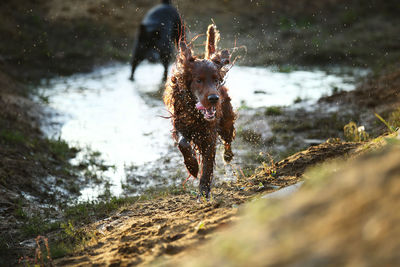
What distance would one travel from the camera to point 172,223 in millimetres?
3219

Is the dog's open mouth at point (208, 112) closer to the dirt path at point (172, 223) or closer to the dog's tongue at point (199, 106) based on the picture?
the dog's tongue at point (199, 106)

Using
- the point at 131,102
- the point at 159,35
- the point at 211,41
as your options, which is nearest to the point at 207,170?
the point at 211,41

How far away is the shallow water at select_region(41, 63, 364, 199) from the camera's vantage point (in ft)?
24.3

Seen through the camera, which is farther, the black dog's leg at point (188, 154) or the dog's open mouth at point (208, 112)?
the black dog's leg at point (188, 154)

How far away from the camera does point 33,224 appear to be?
4.66 m

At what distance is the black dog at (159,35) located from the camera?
1127 cm

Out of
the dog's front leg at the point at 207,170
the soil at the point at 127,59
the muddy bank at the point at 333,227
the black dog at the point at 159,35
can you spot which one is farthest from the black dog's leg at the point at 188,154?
the black dog at the point at 159,35

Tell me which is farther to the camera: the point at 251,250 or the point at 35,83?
the point at 35,83

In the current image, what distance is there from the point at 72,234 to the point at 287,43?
11466 mm

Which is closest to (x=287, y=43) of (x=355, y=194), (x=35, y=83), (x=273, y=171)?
(x=35, y=83)

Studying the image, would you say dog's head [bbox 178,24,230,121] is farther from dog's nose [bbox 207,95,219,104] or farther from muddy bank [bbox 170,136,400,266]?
muddy bank [bbox 170,136,400,266]

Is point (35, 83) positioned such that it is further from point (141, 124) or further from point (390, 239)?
point (390, 239)

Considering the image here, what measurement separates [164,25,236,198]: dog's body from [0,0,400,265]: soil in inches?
16.5

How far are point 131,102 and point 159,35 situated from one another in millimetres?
2262
